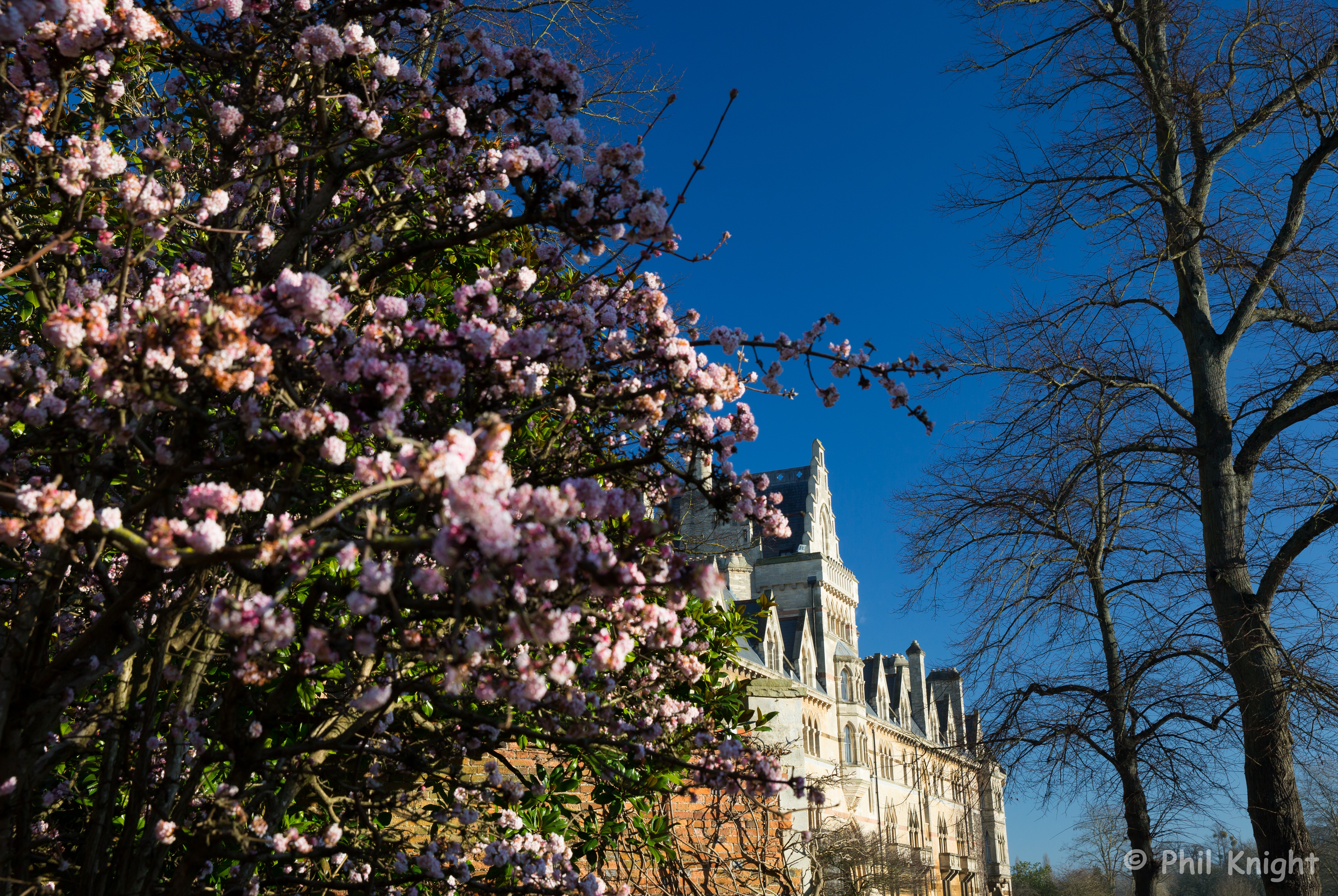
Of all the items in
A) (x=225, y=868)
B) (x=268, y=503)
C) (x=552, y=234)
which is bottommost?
(x=225, y=868)

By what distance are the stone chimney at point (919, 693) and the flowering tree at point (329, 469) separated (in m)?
66.9

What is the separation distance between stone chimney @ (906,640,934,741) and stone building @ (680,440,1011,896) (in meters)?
0.09

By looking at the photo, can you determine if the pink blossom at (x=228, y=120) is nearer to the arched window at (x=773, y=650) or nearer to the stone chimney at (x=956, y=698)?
the arched window at (x=773, y=650)

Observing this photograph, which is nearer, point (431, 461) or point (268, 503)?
point (431, 461)

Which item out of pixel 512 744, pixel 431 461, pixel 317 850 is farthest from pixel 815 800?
pixel 512 744

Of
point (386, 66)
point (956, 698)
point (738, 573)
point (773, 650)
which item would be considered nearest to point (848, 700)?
point (773, 650)

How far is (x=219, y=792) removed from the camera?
3.25 m

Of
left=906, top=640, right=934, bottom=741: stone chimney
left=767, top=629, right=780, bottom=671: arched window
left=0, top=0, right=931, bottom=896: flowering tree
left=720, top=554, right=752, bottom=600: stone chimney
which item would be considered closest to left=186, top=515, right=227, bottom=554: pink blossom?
left=0, top=0, right=931, bottom=896: flowering tree

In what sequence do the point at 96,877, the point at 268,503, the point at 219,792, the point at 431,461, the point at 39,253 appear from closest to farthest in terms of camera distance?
the point at 431,461, the point at 39,253, the point at 219,792, the point at 96,877, the point at 268,503

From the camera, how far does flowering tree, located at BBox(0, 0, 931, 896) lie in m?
2.59

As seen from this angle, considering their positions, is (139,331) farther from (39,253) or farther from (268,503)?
(268,503)

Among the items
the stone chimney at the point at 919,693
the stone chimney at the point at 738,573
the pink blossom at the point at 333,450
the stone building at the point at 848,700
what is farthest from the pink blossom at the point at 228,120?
the stone chimney at the point at 919,693

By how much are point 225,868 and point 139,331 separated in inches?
127

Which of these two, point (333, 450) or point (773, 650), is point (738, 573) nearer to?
point (773, 650)
